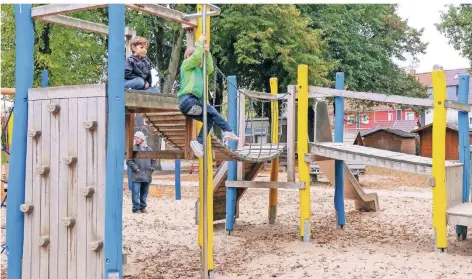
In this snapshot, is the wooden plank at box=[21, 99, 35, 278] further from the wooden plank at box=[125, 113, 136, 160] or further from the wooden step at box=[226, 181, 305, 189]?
the wooden step at box=[226, 181, 305, 189]

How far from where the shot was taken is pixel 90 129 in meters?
4.77

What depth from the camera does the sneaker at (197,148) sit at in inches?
221

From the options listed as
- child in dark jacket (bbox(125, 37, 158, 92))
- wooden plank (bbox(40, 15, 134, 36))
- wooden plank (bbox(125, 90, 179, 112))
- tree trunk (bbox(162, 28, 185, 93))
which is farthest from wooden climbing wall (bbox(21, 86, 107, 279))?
tree trunk (bbox(162, 28, 185, 93))

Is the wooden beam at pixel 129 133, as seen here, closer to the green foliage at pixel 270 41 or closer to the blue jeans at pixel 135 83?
the blue jeans at pixel 135 83

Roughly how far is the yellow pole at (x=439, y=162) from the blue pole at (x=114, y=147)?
4.20 metres

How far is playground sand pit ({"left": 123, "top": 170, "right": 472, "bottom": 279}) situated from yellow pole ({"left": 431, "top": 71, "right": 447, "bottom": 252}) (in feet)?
1.00

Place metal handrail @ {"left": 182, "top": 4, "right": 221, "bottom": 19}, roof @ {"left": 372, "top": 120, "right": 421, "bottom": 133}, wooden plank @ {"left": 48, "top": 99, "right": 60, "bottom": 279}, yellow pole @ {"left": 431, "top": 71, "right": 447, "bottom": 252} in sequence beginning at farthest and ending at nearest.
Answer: roof @ {"left": 372, "top": 120, "right": 421, "bottom": 133} < yellow pole @ {"left": 431, "top": 71, "right": 447, "bottom": 252} < metal handrail @ {"left": 182, "top": 4, "right": 221, "bottom": 19} < wooden plank @ {"left": 48, "top": 99, "right": 60, "bottom": 279}

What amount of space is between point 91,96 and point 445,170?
15.2ft

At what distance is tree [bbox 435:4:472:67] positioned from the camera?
2411cm

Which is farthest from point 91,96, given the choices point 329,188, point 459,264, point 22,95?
point 329,188

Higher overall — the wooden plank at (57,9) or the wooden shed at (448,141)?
the wooden plank at (57,9)

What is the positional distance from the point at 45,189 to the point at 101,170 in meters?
0.64

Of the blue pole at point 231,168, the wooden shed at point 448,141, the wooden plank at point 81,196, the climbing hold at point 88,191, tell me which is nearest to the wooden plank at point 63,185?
the wooden plank at point 81,196

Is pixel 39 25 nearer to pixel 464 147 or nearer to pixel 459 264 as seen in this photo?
pixel 464 147
